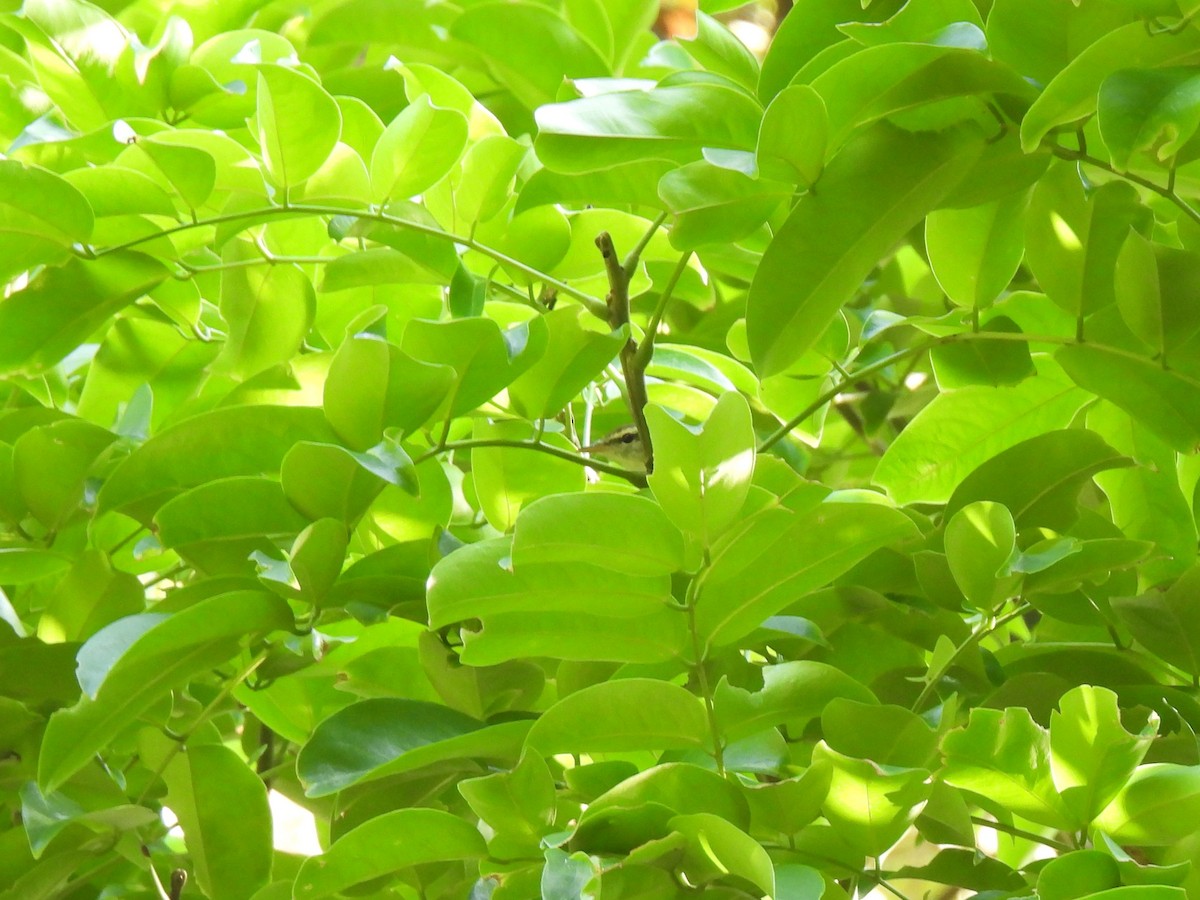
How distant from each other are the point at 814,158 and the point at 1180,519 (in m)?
0.36

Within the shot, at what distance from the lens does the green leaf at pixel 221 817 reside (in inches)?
28.6

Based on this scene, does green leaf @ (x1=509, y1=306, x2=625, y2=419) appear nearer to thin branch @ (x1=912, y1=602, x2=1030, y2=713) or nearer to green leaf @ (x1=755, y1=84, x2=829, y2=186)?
green leaf @ (x1=755, y1=84, x2=829, y2=186)

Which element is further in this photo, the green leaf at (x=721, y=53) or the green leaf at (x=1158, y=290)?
the green leaf at (x=721, y=53)

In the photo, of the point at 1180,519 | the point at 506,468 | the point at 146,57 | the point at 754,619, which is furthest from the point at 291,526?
the point at 1180,519

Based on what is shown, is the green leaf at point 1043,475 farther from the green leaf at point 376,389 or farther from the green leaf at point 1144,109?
the green leaf at point 376,389

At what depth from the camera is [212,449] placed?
674 millimetres

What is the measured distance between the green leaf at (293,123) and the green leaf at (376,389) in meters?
0.16

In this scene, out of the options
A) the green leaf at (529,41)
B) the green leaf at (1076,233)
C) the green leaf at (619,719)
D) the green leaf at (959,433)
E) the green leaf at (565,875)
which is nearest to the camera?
the green leaf at (565,875)

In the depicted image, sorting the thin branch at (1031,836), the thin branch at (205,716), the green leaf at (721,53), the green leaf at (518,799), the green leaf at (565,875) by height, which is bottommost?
the thin branch at (205,716)

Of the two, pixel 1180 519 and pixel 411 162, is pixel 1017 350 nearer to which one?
pixel 1180 519

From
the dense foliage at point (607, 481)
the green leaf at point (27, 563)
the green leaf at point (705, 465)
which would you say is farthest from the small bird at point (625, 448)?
the green leaf at point (27, 563)

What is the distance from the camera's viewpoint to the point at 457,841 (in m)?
0.57

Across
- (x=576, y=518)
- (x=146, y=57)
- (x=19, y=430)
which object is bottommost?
(x=19, y=430)

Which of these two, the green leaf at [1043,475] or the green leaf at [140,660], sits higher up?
the green leaf at [1043,475]
